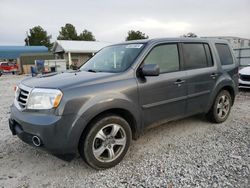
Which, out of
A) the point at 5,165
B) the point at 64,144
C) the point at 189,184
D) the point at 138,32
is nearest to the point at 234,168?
the point at 189,184

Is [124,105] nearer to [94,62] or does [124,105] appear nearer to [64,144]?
[64,144]

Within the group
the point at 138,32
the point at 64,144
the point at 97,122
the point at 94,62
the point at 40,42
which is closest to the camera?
the point at 64,144

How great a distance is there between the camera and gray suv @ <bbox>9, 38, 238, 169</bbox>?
271 centimetres

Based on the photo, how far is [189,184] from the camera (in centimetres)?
273

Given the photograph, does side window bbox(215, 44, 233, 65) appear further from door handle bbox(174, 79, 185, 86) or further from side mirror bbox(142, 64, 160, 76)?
side mirror bbox(142, 64, 160, 76)

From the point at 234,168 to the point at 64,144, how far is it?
2282mm

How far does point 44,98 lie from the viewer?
2762 millimetres

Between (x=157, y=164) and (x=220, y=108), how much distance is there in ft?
7.87

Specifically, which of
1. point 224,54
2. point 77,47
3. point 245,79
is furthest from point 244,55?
point 77,47

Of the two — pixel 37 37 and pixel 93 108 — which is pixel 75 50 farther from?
pixel 37 37

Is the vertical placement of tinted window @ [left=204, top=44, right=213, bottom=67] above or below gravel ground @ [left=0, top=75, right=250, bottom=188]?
above

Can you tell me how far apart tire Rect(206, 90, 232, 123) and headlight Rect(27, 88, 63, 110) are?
3.32m

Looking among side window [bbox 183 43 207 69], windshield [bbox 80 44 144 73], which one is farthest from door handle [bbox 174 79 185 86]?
windshield [bbox 80 44 144 73]

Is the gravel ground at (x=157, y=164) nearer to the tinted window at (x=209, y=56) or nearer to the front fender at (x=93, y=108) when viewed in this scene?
the front fender at (x=93, y=108)
